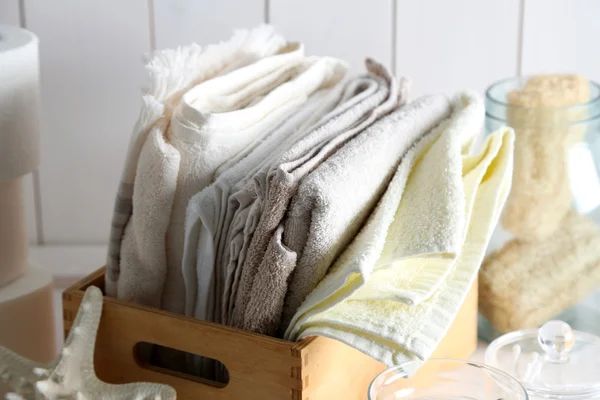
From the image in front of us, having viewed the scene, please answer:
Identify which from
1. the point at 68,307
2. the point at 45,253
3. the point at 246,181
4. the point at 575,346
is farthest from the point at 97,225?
the point at 575,346

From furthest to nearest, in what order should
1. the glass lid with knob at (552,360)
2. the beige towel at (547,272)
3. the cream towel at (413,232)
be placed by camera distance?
the beige towel at (547,272) < the glass lid with knob at (552,360) < the cream towel at (413,232)

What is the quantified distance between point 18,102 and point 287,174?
30 centimetres

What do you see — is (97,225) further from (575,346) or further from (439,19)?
(575,346)

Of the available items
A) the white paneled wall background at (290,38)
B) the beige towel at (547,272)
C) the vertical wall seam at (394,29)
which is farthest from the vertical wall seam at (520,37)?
the beige towel at (547,272)

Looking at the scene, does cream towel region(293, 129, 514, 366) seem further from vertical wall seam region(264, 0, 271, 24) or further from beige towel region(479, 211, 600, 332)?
vertical wall seam region(264, 0, 271, 24)

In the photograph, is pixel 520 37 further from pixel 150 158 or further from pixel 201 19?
pixel 150 158

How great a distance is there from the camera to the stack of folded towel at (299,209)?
0.62 metres

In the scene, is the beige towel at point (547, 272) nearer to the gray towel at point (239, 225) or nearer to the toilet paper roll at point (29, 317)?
the gray towel at point (239, 225)

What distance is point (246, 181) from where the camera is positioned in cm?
66

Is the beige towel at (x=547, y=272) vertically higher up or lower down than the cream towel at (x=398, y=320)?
lower down

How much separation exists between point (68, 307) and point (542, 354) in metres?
0.42

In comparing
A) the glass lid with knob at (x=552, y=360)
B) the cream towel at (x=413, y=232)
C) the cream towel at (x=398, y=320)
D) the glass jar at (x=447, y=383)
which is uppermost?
the cream towel at (x=413, y=232)

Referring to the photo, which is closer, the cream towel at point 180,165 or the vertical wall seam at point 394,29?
the cream towel at point 180,165

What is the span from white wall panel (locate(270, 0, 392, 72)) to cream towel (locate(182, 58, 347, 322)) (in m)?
0.30
